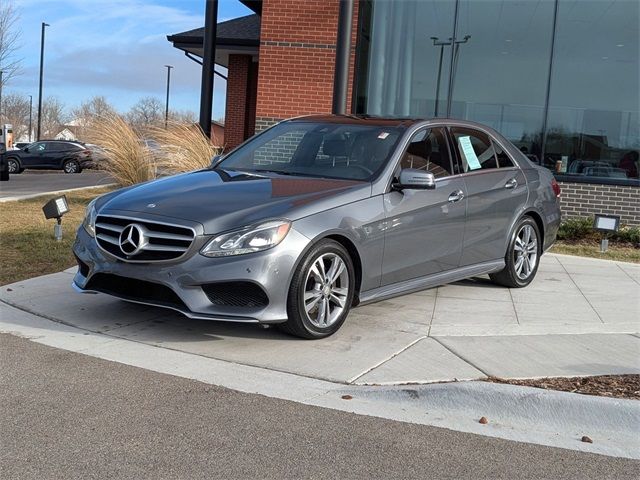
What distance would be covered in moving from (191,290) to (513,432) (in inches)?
87.6

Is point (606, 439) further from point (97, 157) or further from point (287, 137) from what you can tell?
point (97, 157)

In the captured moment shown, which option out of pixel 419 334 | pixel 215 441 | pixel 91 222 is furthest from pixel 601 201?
pixel 215 441

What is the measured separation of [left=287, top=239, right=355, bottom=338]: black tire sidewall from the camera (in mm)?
5055

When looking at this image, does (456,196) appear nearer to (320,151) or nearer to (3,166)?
(320,151)

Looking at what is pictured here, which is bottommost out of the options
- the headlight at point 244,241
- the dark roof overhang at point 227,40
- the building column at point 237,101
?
the headlight at point 244,241

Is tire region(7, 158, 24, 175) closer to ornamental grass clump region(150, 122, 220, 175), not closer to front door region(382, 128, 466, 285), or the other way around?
ornamental grass clump region(150, 122, 220, 175)

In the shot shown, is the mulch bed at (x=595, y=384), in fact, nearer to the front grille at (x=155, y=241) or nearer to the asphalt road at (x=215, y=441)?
the asphalt road at (x=215, y=441)

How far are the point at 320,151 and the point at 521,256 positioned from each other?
249cm

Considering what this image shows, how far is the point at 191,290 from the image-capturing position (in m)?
4.92

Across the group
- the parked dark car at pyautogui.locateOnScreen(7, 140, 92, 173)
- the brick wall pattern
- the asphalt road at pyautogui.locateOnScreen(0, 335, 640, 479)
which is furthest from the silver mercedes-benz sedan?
the parked dark car at pyautogui.locateOnScreen(7, 140, 92, 173)

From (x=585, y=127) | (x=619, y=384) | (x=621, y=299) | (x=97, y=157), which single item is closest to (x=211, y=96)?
(x=97, y=157)

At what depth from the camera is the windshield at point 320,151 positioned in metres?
6.09

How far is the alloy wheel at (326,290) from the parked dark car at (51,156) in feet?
90.4


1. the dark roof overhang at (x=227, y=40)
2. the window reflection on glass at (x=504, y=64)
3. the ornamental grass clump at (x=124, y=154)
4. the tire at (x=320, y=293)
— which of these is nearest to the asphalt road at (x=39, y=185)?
the ornamental grass clump at (x=124, y=154)
